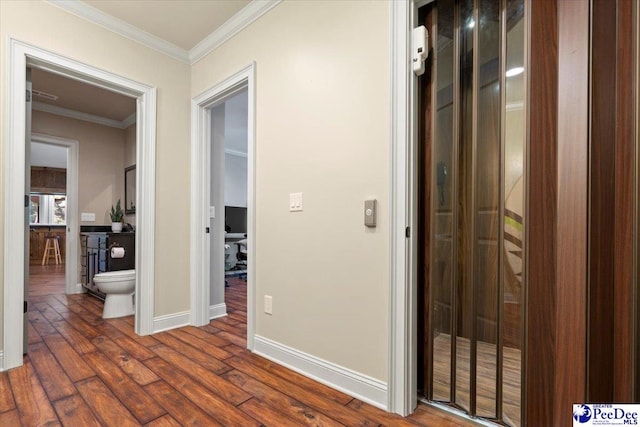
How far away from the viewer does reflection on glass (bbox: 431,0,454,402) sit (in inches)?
59.2

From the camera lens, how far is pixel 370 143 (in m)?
1.59

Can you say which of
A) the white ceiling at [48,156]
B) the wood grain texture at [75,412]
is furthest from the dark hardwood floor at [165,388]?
the white ceiling at [48,156]

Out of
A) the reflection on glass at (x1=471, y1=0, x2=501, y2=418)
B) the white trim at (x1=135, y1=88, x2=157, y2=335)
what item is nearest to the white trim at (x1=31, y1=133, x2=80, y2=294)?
the white trim at (x1=135, y1=88, x2=157, y2=335)

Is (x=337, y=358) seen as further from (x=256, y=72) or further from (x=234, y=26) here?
(x=234, y=26)

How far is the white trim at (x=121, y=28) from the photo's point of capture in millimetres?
2229

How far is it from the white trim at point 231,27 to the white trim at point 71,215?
2.70m

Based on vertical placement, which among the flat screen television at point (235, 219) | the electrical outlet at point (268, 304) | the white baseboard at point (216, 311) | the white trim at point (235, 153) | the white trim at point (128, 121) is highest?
the white trim at point (128, 121)

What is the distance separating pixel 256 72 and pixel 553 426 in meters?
2.54

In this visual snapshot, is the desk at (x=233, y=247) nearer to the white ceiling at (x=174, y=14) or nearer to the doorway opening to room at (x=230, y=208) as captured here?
the doorway opening to room at (x=230, y=208)

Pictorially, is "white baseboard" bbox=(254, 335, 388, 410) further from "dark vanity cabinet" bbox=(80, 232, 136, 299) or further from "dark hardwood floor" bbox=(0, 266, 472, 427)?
"dark vanity cabinet" bbox=(80, 232, 136, 299)

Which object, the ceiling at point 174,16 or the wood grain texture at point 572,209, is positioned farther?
the ceiling at point 174,16

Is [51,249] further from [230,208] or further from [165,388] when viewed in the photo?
[165,388]

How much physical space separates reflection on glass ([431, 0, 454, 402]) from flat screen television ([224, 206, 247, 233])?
182 inches

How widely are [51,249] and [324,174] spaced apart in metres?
9.49
